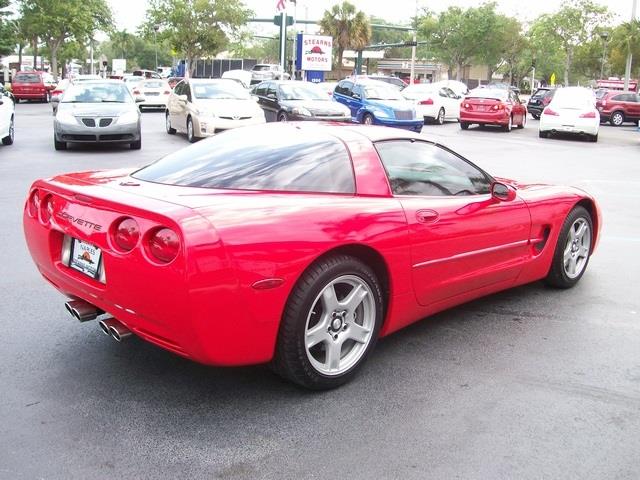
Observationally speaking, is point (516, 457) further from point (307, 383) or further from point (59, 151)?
point (59, 151)

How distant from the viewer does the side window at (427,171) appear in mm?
4152

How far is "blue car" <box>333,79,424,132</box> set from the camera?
21.4 meters

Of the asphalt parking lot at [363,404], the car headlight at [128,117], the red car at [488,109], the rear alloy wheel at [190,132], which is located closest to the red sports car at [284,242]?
the asphalt parking lot at [363,404]

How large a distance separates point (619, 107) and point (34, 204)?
31.4 m

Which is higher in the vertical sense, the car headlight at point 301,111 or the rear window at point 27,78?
the rear window at point 27,78

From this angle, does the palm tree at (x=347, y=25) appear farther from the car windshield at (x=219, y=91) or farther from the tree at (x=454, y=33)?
the car windshield at (x=219, y=91)

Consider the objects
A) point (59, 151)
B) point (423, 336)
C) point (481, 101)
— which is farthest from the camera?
point (481, 101)

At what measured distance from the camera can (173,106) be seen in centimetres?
1836

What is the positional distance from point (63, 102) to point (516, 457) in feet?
44.9

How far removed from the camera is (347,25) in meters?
54.7

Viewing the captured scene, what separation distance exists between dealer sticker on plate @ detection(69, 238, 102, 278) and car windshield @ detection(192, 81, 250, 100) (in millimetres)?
13828

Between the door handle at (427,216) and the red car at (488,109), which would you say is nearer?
the door handle at (427,216)

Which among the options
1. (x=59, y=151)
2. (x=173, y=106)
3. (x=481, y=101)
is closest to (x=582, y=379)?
(x=59, y=151)

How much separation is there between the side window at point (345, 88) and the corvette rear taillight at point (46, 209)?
1965 centimetres
